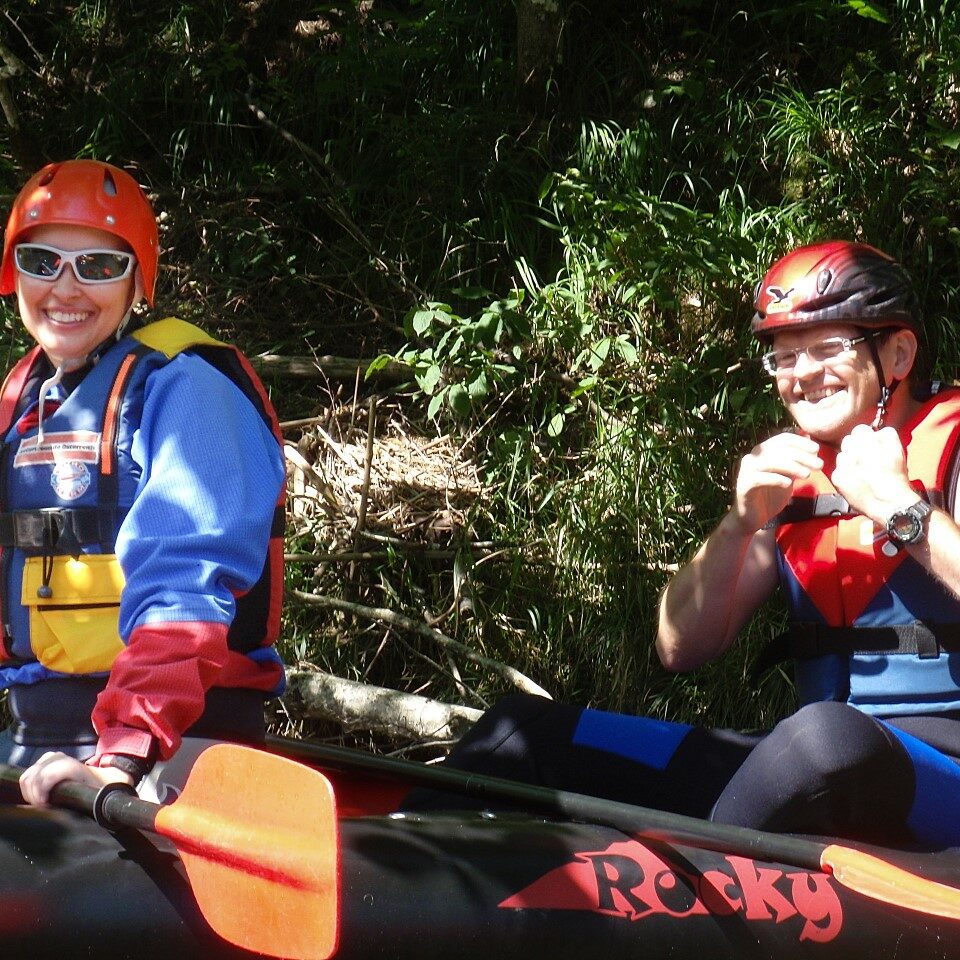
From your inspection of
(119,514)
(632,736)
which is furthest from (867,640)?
(119,514)

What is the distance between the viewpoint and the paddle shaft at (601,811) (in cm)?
218

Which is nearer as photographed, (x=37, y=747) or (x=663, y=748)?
(x=37, y=747)

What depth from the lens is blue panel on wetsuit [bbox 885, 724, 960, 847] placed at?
2.35 m

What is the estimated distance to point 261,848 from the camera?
5.53ft

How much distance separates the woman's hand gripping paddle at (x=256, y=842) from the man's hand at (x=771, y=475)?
1.28 meters

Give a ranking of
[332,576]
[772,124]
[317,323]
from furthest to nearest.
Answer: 1. [317,323]
2. [772,124]
3. [332,576]

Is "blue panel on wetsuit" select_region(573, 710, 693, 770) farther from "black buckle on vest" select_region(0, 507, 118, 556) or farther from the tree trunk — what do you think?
the tree trunk

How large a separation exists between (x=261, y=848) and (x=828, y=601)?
4.73 feet

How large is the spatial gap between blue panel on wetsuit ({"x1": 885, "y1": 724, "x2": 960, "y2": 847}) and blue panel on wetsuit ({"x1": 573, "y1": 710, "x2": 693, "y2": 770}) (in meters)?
0.52

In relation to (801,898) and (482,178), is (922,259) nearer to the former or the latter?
(482,178)

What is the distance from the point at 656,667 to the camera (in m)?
4.36

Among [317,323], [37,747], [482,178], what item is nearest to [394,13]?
[482,178]

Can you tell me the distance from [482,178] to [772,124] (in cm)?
120

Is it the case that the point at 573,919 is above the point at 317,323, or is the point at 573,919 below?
below
